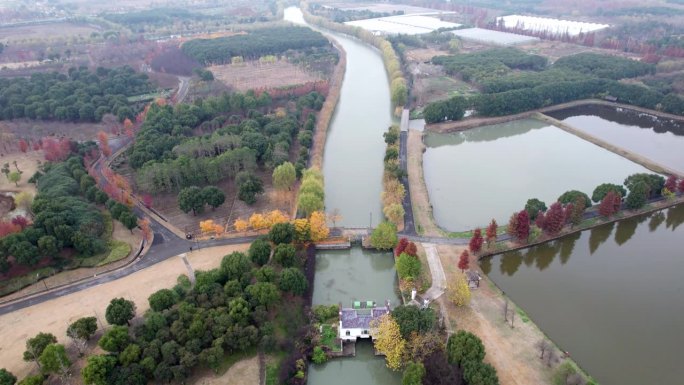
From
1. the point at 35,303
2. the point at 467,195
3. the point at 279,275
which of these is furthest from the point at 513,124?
the point at 35,303

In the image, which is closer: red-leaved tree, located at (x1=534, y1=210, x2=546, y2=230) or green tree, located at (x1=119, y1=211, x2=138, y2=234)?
red-leaved tree, located at (x1=534, y1=210, x2=546, y2=230)

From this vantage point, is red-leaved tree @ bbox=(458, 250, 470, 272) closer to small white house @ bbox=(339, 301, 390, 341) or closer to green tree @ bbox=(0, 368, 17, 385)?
small white house @ bbox=(339, 301, 390, 341)

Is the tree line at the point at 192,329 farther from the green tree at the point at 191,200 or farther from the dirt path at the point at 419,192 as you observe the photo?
the dirt path at the point at 419,192

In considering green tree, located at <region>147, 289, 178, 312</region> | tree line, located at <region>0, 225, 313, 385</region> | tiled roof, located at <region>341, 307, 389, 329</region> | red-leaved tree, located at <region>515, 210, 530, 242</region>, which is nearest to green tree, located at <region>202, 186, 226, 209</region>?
tree line, located at <region>0, 225, 313, 385</region>

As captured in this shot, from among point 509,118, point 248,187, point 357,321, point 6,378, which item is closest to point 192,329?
point 6,378

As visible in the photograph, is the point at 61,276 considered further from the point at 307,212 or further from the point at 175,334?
the point at 307,212

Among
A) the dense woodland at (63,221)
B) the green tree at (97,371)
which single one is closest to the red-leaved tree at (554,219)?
the green tree at (97,371)

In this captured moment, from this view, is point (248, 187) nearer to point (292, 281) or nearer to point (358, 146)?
point (292, 281)
